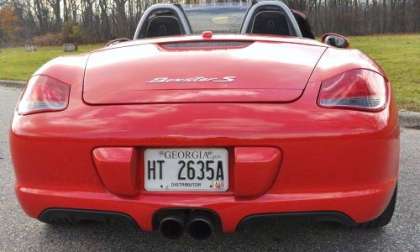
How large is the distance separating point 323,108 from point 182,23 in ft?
6.38

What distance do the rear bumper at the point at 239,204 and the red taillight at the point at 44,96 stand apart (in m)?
0.38

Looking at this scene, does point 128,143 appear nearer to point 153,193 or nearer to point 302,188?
point 153,193

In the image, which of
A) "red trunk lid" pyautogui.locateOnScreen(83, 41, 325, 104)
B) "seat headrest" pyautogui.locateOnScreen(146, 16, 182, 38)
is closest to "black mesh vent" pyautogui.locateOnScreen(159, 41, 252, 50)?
"red trunk lid" pyautogui.locateOnScreen(83, 41, 325, 104)

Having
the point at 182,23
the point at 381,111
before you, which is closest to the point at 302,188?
the point at 381,111

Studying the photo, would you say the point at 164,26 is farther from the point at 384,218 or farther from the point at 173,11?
the point at 384,218

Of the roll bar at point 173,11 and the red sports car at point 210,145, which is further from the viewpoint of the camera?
the roll bar at point 173,11

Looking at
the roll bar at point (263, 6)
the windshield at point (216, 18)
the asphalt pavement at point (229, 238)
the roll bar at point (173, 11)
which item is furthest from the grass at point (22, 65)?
the asphalt pavement at point (229, 238)

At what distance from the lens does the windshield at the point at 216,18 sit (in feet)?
13.5

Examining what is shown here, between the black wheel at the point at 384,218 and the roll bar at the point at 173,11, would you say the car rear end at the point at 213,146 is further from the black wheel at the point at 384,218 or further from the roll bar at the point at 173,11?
the roll bar at the point at 173,11

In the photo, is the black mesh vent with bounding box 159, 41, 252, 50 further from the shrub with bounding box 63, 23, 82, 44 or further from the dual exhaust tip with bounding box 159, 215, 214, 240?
the shrub with bounding box 63, 23, 82, 44

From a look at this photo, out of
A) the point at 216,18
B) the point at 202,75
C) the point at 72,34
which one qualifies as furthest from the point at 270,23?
the point at 72,34

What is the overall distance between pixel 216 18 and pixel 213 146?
7.70 feet

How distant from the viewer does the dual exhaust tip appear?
2076 millimetres

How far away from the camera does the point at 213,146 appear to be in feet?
6.68
